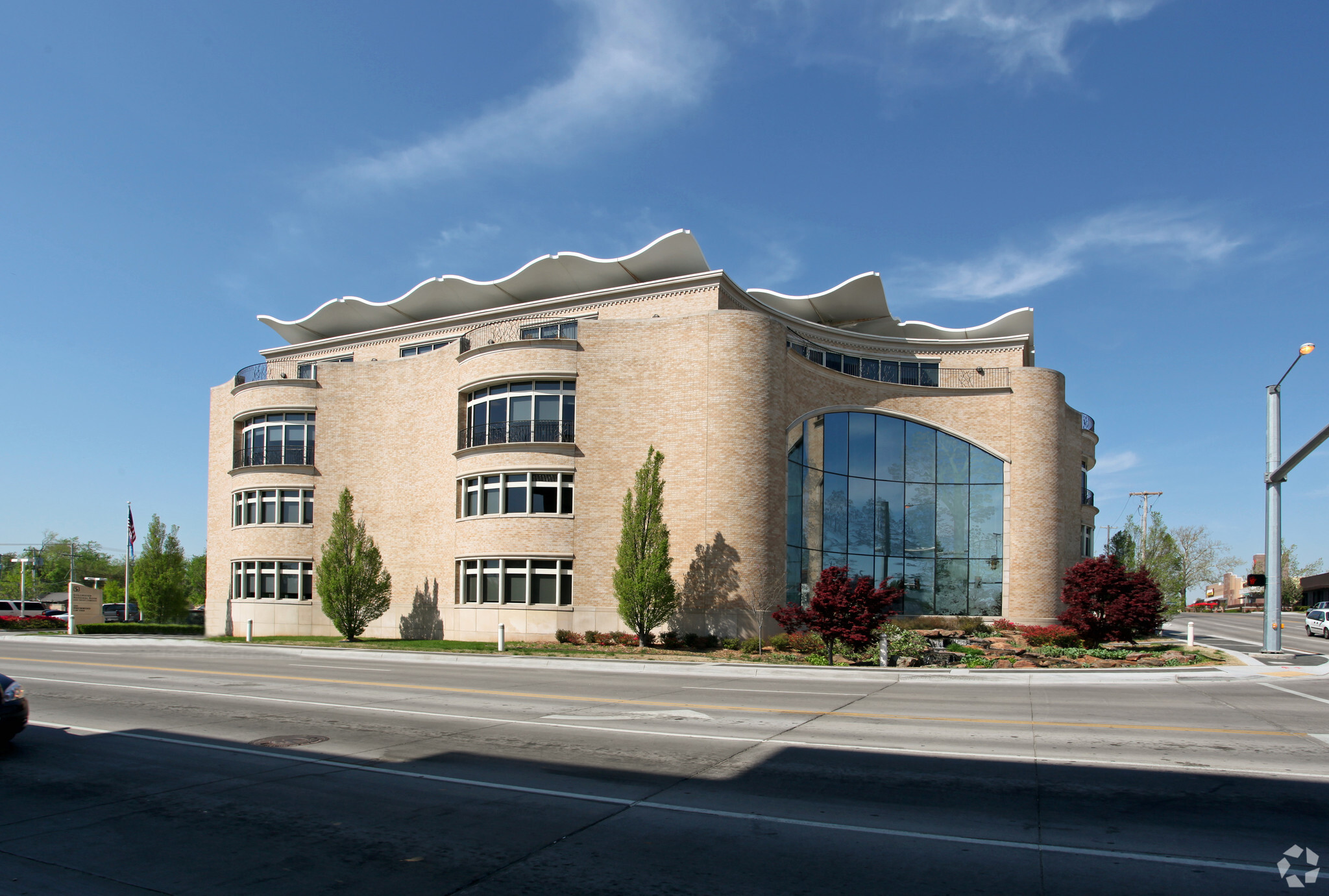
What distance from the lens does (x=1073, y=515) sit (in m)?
41.7

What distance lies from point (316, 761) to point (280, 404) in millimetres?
31447

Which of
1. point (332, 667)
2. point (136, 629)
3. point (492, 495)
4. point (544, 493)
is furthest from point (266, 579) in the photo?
point (332, 667)

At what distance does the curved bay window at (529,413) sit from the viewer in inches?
1252

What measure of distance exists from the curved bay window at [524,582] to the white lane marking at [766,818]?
66.8ft

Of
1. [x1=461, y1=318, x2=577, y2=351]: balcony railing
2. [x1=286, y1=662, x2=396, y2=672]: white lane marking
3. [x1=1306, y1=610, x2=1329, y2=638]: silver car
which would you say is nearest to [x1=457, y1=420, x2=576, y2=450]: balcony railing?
[x1=461, y1=318, x2=577, y2=351]: balcony railing

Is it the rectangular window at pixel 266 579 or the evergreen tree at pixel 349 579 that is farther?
the rectangular window at pixel 266 579

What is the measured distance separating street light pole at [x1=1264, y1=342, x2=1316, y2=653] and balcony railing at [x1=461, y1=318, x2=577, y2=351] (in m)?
25.5

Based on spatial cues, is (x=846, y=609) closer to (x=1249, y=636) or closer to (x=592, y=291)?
(x=592, y=291)

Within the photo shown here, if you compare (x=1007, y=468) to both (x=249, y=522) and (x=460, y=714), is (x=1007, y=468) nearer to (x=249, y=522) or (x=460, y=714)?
(x=460, y=714)

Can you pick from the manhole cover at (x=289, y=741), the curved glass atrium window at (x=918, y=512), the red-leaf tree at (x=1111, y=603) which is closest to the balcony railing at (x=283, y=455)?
the curved glass atrium window at (x=918, y=512)

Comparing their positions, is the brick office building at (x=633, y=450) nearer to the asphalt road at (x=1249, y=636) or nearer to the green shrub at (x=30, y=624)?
the asphalt road at (x=1249, y=636)

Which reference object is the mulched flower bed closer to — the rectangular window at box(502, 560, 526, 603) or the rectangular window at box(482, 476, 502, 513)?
the rectangular window at box(502, 560, 526, 603)

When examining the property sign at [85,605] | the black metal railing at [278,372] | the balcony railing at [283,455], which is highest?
the black metal railing at [278,372]

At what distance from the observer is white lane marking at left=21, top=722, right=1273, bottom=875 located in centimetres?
632
